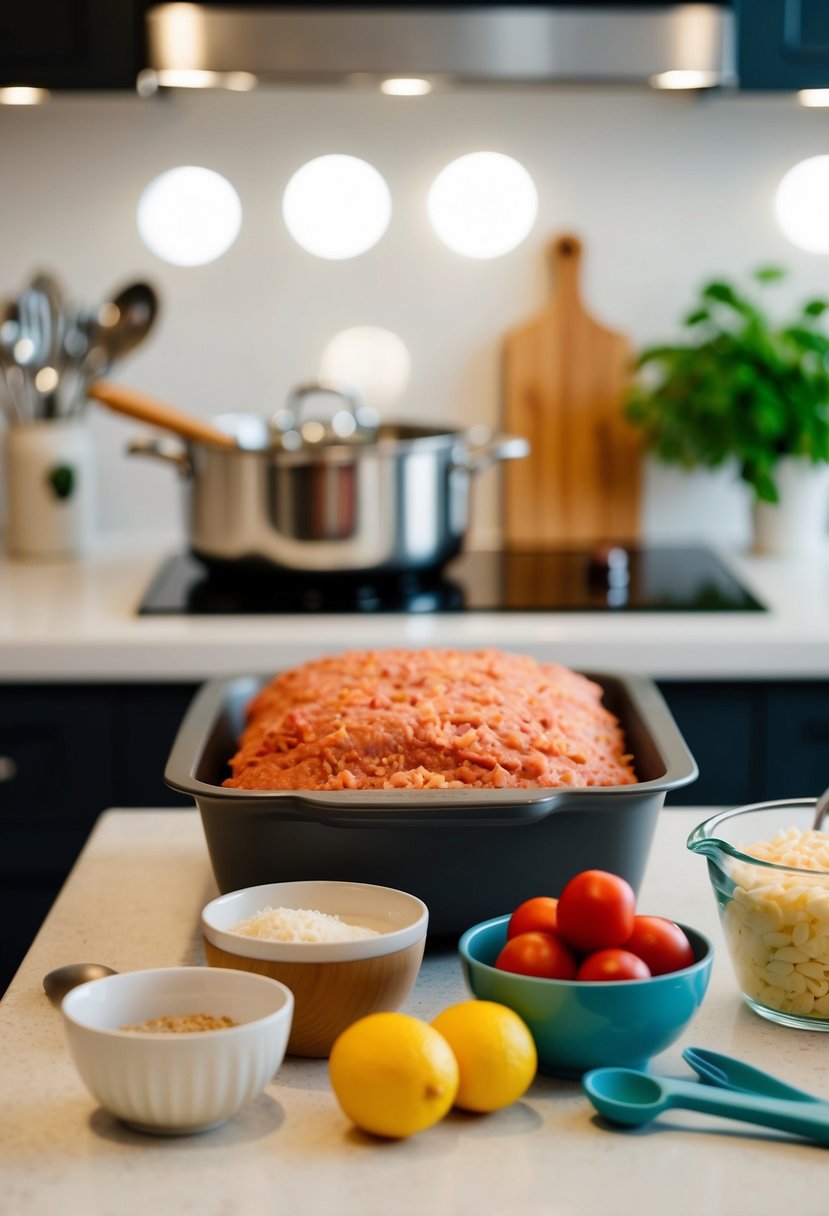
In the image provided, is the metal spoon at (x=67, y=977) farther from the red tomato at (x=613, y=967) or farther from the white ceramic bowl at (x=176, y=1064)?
the red tomato at (x=613, y=967)

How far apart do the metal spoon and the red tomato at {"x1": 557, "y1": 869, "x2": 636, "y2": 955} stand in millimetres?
324

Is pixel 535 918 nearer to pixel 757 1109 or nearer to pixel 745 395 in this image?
pixel 757 1109

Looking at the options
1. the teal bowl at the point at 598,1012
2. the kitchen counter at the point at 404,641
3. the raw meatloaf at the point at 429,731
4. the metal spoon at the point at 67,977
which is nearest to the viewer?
the teal bowl at the point at 598,1012

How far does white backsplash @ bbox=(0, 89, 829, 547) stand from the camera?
262cm

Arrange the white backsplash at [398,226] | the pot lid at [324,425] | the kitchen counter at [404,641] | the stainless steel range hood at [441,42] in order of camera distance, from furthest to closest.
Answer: the white backsplash at [398,226], the pot lid at [324,425], the stainless steel range hood at [441,42], the kitchen counter at [404,641]

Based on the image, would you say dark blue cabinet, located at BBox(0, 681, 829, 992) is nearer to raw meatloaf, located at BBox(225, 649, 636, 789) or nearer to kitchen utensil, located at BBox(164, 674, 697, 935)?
raw meatloaf, located at BBox(225, 649, 636, 789)

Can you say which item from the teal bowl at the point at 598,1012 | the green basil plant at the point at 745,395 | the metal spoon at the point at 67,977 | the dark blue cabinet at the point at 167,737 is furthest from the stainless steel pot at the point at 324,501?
the teal bowl at the point at 598,1012

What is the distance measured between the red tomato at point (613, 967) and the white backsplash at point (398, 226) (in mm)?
1846

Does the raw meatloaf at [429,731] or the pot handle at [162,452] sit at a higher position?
the pot handle at [162,452]

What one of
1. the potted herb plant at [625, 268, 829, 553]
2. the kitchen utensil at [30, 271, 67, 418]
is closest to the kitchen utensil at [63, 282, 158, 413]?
the kitchen utensil at [30, 271, 67, 418]

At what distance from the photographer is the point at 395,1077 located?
0.84m

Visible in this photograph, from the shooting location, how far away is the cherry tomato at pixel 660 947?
0.96 m

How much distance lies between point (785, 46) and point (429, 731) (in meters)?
1.55

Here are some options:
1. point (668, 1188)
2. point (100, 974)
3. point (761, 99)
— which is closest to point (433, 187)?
point (761, 99)
